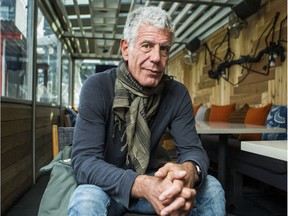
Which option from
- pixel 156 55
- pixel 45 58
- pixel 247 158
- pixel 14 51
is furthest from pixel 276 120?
pixel 45 58

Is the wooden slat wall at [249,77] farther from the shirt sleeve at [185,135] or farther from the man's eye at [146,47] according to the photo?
the man's eye at [146,47]

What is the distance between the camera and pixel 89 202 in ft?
3.25

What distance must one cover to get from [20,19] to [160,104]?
92.2 inches

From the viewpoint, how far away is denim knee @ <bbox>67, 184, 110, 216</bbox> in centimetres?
97

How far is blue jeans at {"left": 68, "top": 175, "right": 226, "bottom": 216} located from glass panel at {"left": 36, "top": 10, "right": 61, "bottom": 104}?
305 centimetres

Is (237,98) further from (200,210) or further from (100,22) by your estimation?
(200,210)

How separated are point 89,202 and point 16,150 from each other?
2.04 meters

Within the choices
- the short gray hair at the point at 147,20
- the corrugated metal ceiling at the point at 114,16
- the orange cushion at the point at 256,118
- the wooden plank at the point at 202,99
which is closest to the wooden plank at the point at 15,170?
the short gray hair at the point at 147,20

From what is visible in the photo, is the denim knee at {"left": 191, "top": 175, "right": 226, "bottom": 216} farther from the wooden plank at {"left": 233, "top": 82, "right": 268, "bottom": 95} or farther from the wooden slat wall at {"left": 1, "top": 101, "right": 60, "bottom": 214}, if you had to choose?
the wooden plank at {"left": 233, "top": 82, "right": 268, "bottom": 95}

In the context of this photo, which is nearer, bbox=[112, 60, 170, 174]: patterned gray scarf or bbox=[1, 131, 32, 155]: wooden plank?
bbox=[112, 60, 170, 174]: patterned gray scarf

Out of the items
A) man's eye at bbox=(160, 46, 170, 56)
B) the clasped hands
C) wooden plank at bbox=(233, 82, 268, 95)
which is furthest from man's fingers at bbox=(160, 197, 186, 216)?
wooden plank at bbox=(233, 82, 268, 95)

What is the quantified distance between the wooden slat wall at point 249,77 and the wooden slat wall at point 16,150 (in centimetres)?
305

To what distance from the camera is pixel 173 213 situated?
3.19 feet

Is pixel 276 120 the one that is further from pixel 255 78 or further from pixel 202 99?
pixel 202 99
